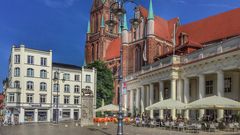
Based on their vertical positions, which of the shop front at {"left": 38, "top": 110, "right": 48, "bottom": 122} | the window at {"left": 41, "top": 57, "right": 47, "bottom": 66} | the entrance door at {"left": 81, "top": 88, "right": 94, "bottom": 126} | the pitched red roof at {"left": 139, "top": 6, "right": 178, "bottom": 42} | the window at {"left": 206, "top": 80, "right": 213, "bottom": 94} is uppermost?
the pitched red roof at {"left": 139, "top": 6, "right": 178, "bottom": 42}

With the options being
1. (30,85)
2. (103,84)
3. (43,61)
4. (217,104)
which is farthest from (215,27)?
(30,85)

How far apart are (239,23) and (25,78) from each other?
137 ft

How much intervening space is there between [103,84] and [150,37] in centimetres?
1712

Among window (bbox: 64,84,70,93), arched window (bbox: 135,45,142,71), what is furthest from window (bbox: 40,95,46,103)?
arched window (bbox: 135,45,142,71)

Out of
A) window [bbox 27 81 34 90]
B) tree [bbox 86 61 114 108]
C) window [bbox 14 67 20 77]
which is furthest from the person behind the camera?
tree [bbox 86 61 114 108]

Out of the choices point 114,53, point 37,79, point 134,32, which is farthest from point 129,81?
point 114,53

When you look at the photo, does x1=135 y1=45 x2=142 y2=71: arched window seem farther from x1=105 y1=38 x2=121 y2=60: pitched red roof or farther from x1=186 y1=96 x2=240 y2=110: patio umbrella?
x1=186 y1=96 x2=240 y2=110: patio umbrella

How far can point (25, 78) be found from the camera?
232ft

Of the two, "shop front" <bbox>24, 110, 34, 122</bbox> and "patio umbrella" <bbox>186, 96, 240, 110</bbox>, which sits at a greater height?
"patio umbrella" <bbox>186, 96, 240, 110</bbox>

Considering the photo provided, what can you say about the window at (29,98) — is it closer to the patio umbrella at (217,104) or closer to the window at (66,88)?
the window at (66,88)

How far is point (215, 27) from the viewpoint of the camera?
2372 inches

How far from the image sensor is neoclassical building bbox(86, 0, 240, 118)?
34.3 meters

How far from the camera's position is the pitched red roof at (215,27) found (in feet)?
182

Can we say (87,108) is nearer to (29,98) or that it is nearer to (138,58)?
(29,98)
